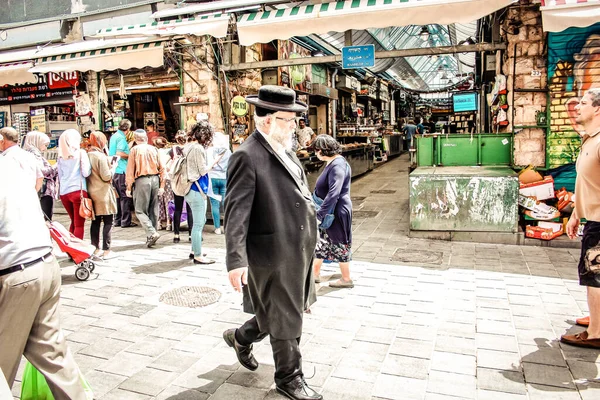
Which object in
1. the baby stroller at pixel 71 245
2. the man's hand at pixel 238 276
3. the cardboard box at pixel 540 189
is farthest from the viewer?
the cardboard box at pixel 540 189

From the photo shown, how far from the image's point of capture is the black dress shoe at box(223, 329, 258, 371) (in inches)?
137

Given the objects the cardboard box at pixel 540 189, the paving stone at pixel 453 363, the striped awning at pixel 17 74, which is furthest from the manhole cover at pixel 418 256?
the striped awning at pixel 17 74

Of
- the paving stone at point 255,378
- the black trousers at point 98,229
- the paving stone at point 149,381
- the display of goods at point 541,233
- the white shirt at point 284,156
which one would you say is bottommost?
the paving stone at point 255,378

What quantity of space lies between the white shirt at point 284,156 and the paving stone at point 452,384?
1729mm

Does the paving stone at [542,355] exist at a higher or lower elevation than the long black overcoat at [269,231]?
lower

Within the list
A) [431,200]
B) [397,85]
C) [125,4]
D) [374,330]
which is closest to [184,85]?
[125,4]

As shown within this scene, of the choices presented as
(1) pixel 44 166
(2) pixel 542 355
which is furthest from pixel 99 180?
(2) pixel 542 355

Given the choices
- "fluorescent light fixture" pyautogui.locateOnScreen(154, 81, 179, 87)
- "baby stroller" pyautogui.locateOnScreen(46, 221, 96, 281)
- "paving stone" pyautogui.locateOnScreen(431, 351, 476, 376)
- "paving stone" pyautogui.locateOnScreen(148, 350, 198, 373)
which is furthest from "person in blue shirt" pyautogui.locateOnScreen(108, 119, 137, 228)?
"paving stone" pyautogui.locateOnScreen(431, 351, 476, 376)

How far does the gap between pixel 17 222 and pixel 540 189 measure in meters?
7.07

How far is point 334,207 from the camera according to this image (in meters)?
5.17

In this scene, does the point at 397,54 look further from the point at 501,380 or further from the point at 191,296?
the point at 501,380

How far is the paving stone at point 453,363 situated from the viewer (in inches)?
140

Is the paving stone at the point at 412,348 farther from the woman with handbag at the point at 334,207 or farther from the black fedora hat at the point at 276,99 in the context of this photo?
the black fedora hat at the point at 276,99

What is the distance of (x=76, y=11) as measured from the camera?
12.7 m
